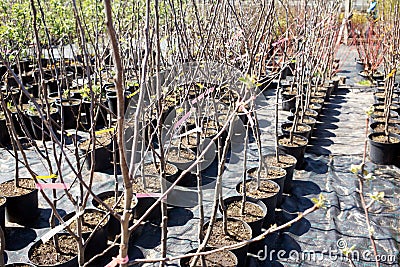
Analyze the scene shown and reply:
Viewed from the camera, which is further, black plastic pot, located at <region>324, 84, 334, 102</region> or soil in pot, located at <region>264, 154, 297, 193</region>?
black plastic pot, located at <region>324, 84, 334, 102</region>

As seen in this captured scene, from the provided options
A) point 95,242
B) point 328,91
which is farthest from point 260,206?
point 328,91

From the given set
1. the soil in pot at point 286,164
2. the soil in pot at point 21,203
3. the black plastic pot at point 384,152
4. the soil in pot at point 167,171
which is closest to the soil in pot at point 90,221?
the soil in pot at point 21,203

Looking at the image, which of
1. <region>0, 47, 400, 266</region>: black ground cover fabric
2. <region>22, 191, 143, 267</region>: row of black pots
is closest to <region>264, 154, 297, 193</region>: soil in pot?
<region>0, 47, 400, 266</region>: black ground cover fabric

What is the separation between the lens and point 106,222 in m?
2.50

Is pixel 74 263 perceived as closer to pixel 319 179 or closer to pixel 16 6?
pixel 319 179

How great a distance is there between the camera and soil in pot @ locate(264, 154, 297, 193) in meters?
3.29

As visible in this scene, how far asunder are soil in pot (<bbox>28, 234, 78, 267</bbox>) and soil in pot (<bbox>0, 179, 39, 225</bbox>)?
56 centimetres

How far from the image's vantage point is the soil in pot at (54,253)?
218 cm

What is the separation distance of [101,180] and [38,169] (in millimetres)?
670

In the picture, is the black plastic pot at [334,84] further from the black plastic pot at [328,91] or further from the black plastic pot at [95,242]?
the black plastic pot at [95,242]

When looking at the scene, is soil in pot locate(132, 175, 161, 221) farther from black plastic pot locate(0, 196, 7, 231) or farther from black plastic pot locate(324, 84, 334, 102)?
black plastic pot locate(324, 84, 334, 102)

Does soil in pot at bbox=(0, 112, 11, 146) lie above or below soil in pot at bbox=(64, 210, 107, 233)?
above

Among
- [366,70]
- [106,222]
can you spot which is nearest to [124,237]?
[106,222]

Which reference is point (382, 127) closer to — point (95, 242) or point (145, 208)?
point (145, 208)
